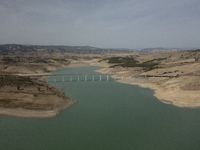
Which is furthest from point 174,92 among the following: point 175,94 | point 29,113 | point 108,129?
point 29,113

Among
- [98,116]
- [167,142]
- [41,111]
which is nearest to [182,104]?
[167,142]

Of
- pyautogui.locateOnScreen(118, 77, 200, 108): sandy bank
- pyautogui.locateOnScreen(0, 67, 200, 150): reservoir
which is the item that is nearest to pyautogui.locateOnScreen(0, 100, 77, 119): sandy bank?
pyautogui.locateOnScreen(0, 67, 200, 150): reservoir

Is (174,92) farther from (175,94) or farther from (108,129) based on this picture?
(108,129)

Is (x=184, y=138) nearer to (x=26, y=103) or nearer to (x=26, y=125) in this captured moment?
(x=26, y=125)


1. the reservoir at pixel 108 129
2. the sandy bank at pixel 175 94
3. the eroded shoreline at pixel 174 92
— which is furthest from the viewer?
the eroded shoreline at pixel 174 92

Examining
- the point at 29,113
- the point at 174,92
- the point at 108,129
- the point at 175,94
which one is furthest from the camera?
the point at 174,92

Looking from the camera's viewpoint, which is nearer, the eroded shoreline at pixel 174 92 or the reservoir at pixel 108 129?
the reservoir at pixel 108 129

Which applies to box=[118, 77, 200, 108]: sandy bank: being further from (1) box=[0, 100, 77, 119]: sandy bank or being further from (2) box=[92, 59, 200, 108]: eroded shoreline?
(1) box=[0, 100, 77, 119]: sandy bank

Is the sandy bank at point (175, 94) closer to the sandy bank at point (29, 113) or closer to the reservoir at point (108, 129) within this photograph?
the reservoir at point (108, 129)

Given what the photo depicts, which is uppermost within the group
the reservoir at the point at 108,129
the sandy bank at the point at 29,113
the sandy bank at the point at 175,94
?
the sandy bank at the point at 175,94

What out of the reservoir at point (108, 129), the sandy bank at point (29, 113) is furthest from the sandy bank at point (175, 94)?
the sandy bank at point (29, 113)
